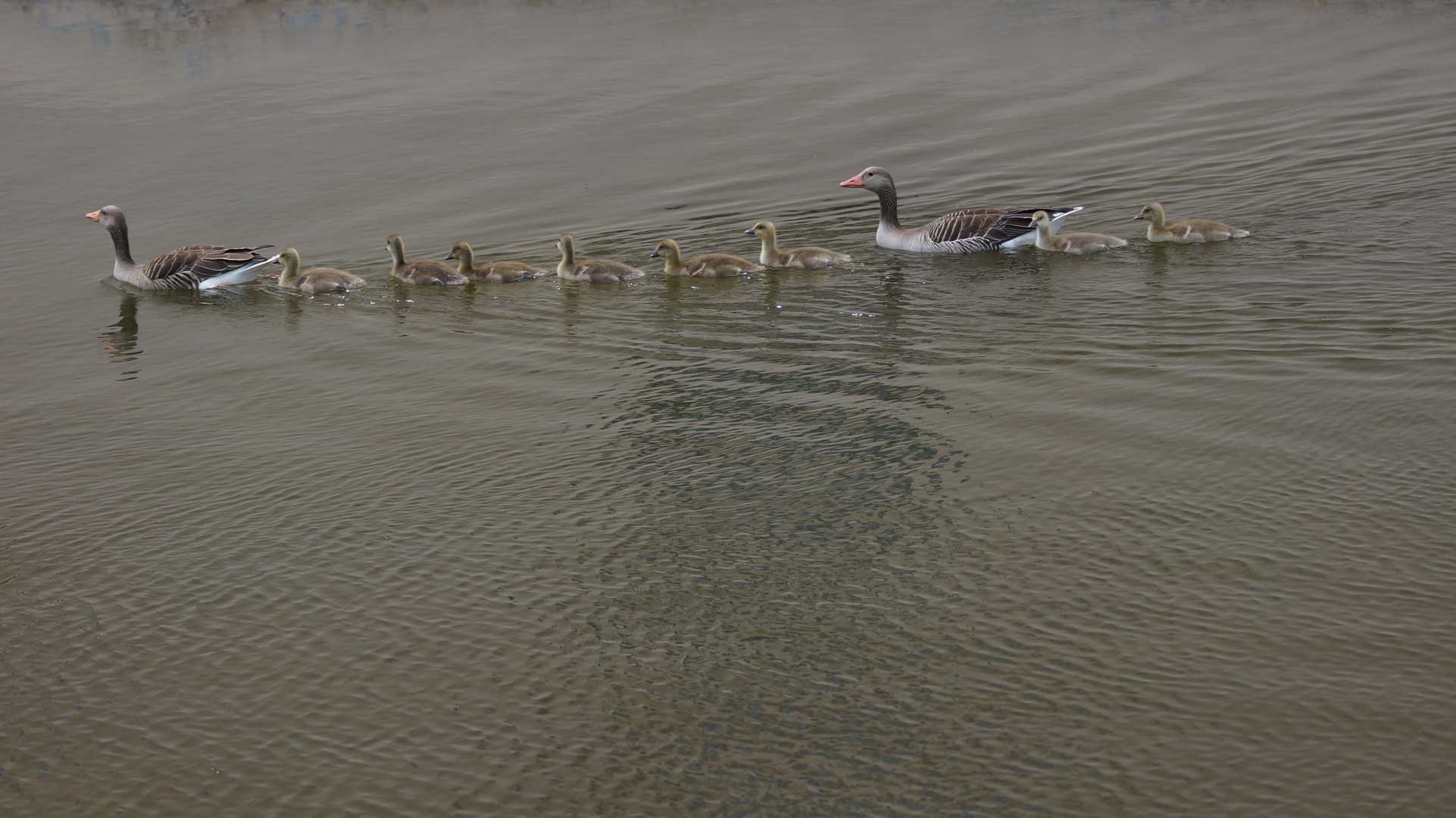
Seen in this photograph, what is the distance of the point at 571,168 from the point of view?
17578 mm

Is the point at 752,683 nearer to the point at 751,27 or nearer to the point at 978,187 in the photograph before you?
the point at 978,187

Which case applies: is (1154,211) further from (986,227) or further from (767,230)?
(767,230)

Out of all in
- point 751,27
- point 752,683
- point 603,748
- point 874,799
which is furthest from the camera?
point 751,27

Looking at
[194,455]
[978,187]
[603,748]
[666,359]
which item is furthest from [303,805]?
[978,187]

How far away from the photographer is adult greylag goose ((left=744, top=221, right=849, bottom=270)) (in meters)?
12.8

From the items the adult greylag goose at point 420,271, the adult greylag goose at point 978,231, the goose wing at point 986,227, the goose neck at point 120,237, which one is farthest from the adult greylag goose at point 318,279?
the goose wing at point 986,227

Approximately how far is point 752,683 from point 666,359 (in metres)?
4.70

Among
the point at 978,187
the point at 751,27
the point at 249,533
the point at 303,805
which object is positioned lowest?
the point at 303,805

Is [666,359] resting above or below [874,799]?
above

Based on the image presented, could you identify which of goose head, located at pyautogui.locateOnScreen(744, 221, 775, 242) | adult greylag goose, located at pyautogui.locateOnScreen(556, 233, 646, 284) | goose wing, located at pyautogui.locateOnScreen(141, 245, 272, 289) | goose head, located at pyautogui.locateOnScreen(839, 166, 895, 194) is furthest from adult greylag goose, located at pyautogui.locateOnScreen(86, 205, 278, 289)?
goose head, located at pyautogui.locateOnScreen(839, 166, 895, 194)

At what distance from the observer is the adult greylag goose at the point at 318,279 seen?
12977 millimetres

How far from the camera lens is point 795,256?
41.9 ft

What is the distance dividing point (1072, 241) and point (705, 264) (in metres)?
3.37

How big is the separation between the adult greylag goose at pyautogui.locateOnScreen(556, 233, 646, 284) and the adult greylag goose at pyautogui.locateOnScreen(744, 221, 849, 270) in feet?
3.91
